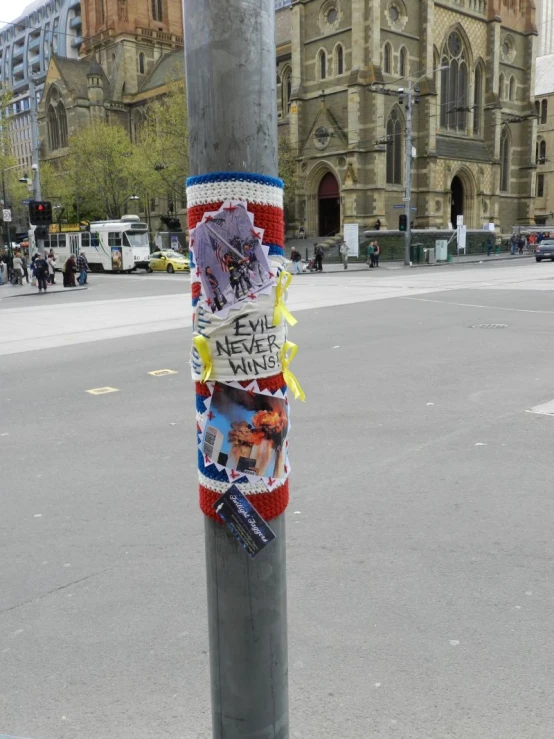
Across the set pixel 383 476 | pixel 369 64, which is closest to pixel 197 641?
pixel 383 476

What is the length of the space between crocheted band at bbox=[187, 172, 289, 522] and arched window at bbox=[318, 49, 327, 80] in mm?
54228

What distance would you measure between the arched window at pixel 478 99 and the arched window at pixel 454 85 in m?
1.55

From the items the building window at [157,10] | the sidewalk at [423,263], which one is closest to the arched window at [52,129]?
the building window at [157,10]

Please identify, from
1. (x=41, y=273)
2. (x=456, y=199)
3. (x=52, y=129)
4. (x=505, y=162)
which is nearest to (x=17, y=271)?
(x=41, y=273)

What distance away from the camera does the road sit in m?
2.96

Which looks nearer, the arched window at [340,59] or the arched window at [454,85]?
the arched window at [340,59]

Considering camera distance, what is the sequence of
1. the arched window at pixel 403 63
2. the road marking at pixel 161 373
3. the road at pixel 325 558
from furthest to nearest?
the arched window at pixel 403 63 → the road marking at pixel 161 373 → the road at pixel 325 558

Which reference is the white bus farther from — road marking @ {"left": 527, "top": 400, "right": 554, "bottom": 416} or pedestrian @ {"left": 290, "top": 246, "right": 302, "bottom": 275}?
road marking @ {"left": 527, "top": 400, "right": 554, "bottom": 416}

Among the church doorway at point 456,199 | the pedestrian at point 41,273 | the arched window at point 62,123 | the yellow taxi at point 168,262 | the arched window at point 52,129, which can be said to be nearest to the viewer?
the pedestrian at point 41,273

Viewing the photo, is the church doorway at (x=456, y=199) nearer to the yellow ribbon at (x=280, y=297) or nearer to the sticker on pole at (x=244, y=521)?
the yellow ribbon at (x=280, y=297)

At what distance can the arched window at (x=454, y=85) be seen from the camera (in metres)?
54.9

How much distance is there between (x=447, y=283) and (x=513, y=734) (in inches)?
918

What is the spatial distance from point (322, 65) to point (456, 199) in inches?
602

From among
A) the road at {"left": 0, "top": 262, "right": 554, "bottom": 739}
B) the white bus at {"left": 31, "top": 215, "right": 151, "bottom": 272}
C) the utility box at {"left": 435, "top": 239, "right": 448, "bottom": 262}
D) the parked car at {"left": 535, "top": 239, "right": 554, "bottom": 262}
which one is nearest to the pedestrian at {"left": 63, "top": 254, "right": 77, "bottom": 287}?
the white bus at {"left": 31, "top": 215, "right": 151, "bottom": 272}
